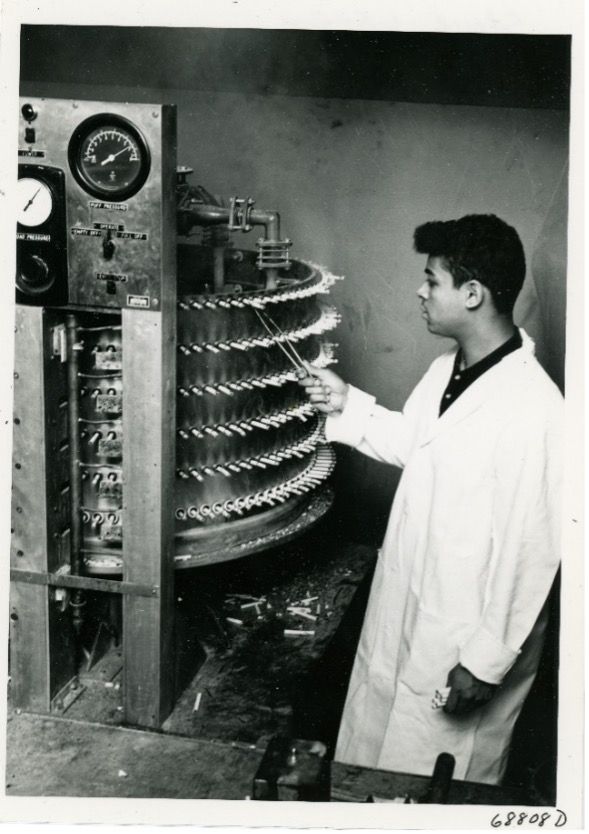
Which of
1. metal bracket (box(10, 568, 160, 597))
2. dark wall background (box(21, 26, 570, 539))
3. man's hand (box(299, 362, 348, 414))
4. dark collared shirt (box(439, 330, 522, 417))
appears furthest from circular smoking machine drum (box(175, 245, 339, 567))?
dark wall background (box(21, 26, 570, 539))

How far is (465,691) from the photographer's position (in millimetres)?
2355

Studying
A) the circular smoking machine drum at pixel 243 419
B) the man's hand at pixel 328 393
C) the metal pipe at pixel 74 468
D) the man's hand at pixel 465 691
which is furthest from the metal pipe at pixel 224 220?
the man's hand at pixel 465 691

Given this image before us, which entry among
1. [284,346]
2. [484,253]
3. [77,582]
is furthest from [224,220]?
[77,582]

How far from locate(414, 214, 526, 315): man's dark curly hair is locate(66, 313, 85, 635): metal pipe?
105 centimetres

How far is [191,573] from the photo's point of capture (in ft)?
9.75

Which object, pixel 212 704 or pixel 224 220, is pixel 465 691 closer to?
pixel 212 704

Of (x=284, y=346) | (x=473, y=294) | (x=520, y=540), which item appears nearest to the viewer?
(x=520, y=540)

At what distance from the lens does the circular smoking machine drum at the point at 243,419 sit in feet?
8.73

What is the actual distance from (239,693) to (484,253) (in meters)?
1.53

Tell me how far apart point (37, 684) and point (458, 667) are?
1267 mm

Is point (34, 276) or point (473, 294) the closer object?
point (34, 276)

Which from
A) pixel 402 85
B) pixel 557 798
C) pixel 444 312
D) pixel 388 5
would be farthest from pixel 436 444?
pixel 402 85

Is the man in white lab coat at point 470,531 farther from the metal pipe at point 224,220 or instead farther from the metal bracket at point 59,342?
the metal bracket at point 59,342

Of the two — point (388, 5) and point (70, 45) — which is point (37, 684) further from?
point (70, 45)
